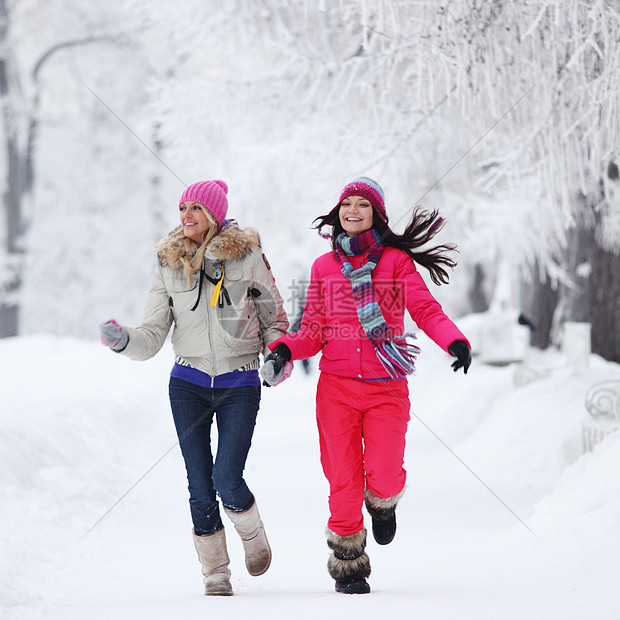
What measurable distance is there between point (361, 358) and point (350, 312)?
0.77 ft

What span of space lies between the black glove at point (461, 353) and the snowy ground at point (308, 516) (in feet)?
3.31

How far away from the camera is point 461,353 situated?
3.20 metres

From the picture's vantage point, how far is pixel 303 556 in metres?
4.53

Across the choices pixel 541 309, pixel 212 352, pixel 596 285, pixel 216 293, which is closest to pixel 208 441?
pixel 212 352

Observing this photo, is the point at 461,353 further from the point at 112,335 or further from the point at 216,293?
the point at 112,335

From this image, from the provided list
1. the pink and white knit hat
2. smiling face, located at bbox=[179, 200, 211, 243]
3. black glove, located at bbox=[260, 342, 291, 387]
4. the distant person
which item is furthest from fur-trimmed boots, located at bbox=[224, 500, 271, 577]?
the pink and white knit hat

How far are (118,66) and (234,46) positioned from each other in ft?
41.5

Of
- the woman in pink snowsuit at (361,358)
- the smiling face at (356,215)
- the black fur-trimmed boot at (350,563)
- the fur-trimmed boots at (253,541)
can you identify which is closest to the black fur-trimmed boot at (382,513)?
the woman in pink snowsuit at (361,358)

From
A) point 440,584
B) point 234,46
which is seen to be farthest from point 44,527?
point 234,46

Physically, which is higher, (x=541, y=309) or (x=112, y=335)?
(x=112, y=335)

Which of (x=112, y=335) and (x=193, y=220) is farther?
(x=193, y=220)

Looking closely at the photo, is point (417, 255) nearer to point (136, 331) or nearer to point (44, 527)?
point (136, 331)

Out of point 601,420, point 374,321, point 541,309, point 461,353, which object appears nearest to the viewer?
point 461,353

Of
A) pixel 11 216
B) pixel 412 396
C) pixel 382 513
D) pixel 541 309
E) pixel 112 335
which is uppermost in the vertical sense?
pixel 112 335
